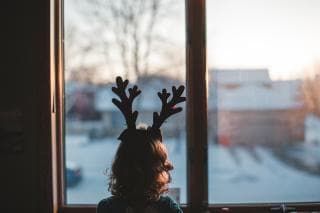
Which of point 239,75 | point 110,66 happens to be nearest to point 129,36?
point 110,66

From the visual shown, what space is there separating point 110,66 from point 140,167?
3.77ft

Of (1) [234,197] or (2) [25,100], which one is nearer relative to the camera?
(2) [25,100]

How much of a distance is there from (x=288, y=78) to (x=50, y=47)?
138cm

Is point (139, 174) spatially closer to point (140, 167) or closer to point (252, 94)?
point (140, 167)

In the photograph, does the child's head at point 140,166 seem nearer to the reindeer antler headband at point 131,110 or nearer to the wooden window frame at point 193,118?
the reindeer antler headband at point 131,110

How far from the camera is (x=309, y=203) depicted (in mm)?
2648

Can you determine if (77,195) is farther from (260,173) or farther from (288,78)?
(288,78)

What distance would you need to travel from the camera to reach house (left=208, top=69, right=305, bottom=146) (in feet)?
8.64

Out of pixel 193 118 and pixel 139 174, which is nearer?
pixel 139 174

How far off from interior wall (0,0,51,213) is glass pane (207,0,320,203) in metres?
0.95

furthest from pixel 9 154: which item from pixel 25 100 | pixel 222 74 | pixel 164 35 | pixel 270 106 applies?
pixel 270 106

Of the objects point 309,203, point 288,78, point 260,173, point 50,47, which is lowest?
point 309,203

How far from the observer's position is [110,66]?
2.64 meters

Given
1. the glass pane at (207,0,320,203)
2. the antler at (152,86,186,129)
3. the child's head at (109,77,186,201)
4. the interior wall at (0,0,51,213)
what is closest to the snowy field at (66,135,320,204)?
the glass pane at (207,0,320,203)
